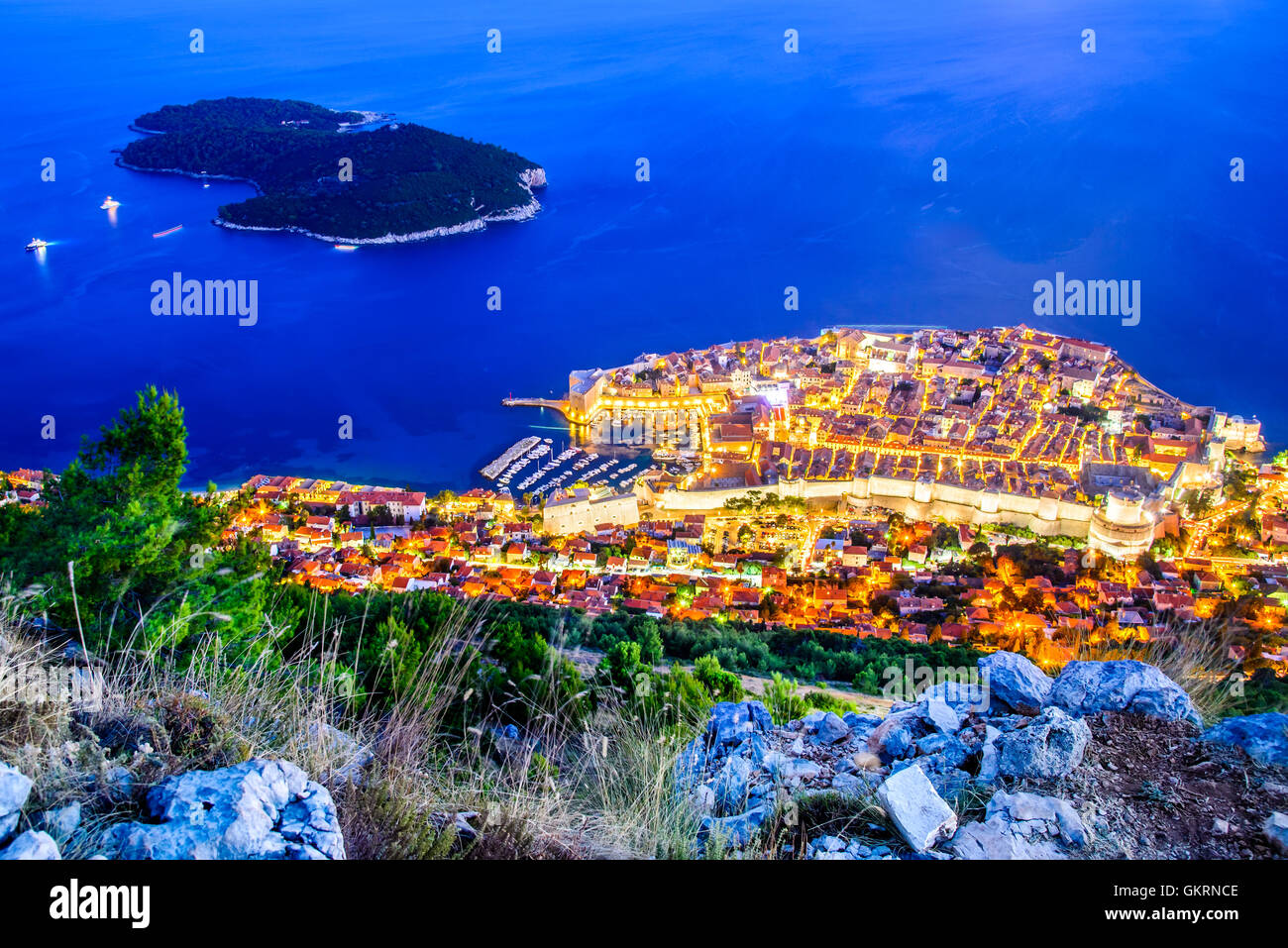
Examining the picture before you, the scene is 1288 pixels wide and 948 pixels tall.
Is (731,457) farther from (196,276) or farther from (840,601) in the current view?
(196,276)

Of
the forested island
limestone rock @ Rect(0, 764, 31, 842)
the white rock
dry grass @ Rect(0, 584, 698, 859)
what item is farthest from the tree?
the forested island

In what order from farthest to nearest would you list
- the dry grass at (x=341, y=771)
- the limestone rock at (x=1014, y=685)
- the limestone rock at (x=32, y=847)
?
the limestone rock at (x=1014, y=685) < the dry grass at (x=341, y=771) < the limestone rock at (x=32, y=847)

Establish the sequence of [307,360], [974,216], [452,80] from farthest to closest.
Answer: [452,80] < [974,216] < [307,360]

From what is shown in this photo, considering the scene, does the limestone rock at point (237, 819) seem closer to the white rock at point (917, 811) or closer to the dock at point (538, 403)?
the white rock at point (917, 811)

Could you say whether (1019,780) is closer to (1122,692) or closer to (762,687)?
(1122,692)

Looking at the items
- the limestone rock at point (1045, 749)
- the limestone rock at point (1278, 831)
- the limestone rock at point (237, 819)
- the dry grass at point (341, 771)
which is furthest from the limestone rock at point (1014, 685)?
the limestone rock at point (237, 819)

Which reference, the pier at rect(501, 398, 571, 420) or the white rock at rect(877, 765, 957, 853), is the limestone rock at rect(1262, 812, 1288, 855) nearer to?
the white rock at rect(877, 765, 957, 853)
